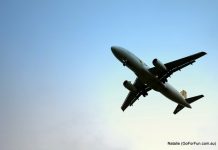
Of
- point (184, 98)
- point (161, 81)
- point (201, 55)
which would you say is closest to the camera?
point (201, 55)

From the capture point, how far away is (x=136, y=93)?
54.1m

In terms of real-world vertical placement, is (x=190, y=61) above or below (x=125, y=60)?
below

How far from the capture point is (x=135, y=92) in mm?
53781

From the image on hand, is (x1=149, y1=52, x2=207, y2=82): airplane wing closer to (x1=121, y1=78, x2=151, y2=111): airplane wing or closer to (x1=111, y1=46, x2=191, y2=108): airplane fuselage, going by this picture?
(x1=111, y1=46, x2=191, y2=108): airplane fuselage

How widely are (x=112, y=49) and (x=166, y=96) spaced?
1030cm

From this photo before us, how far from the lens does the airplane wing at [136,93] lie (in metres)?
53.1

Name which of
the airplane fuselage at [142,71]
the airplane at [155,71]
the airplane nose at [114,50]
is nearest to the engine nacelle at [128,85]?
the airplane at [155,71]

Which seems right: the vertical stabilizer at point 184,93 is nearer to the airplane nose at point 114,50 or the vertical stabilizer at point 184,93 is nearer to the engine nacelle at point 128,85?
the engine nacelle at point 128,85

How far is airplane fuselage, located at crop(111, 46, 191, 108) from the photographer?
45.7 meters

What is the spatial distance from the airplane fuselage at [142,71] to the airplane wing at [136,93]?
3.69 meters

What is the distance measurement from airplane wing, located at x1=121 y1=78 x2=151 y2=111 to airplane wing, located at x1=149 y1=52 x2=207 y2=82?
A: 5.24m

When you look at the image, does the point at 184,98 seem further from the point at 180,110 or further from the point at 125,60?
the point at 125,60

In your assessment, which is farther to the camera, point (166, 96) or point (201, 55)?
point (166, 96)

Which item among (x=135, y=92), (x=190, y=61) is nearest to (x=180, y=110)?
(x=135, y=92)
